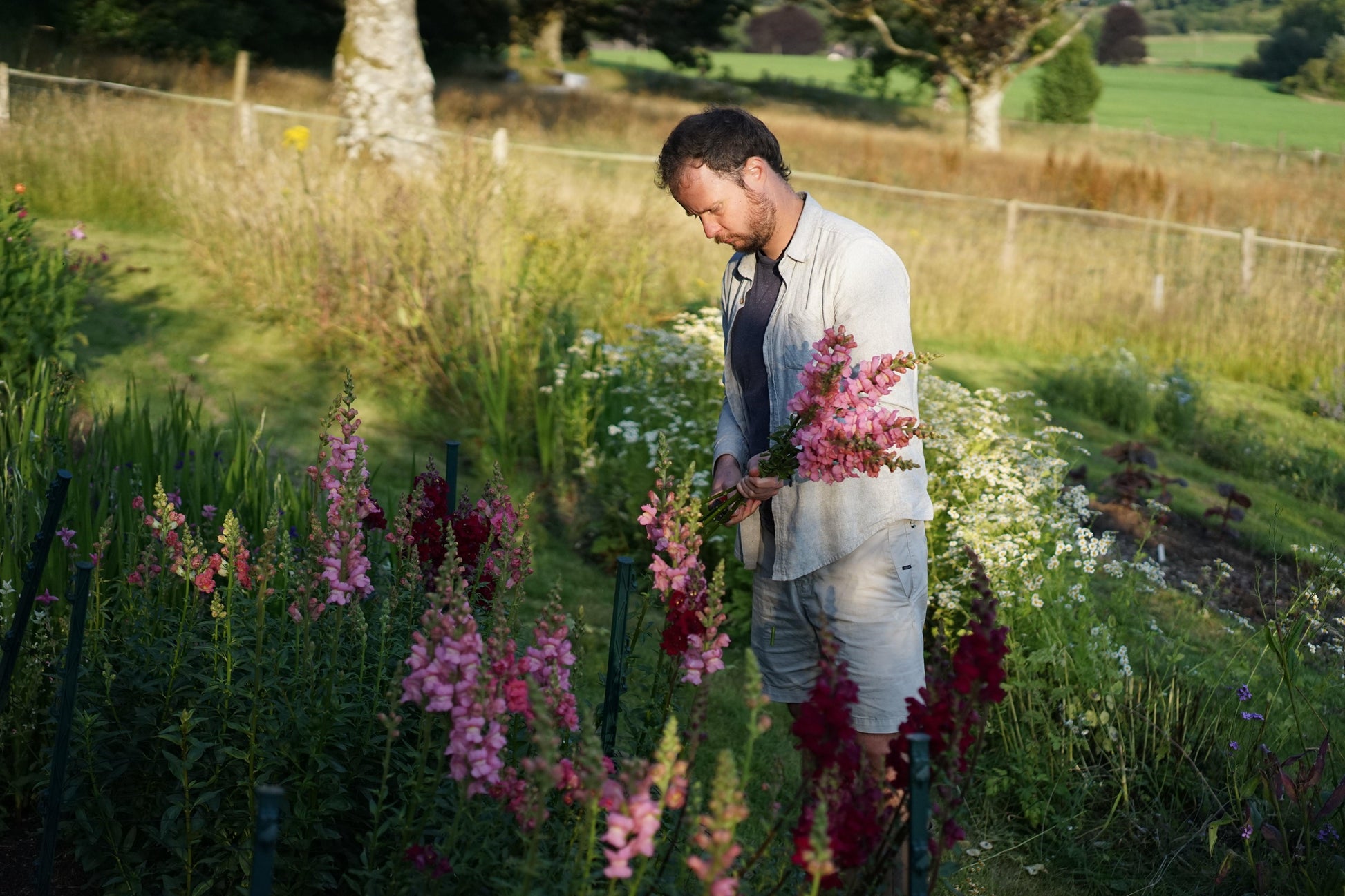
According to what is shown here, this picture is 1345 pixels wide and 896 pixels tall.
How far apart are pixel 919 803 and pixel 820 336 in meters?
1.12

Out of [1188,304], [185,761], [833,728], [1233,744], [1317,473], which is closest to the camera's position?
[833,728]

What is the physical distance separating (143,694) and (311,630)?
414 millimetres

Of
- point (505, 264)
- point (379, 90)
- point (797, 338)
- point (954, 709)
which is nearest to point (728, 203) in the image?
point (797, 338)

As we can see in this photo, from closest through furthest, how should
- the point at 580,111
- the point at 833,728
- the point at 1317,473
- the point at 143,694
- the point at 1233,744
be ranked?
the point at 833,728 < the point at 143,694 < the point at 1233,744 < the point at 1317,473 < the point at 580,111

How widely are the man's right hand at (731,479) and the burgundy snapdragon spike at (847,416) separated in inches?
17.6

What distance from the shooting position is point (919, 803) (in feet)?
4.85

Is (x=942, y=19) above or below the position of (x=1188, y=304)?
above

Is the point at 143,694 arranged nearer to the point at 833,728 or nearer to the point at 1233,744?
the point at 833,728

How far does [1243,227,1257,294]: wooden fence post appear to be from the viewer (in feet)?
33.9

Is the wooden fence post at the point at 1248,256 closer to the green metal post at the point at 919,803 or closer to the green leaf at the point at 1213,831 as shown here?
the green leaf at the point at 1213,831

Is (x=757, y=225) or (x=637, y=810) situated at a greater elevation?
(x=757, y=225)

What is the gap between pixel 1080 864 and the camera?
10.3ft

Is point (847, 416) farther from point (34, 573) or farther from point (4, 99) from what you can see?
point (4, 99)

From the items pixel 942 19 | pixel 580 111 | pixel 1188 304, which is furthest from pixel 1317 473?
pixel 942 19
